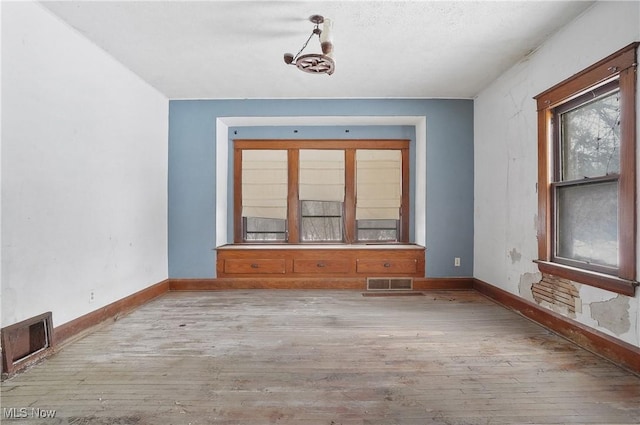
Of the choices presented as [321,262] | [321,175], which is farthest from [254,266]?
[321,175]

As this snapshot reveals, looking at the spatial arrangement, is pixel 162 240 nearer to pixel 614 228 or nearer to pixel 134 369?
pixel 134 369

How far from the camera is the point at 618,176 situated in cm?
237

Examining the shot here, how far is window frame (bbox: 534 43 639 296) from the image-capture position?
2.23m

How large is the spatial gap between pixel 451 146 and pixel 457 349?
10.1 feet

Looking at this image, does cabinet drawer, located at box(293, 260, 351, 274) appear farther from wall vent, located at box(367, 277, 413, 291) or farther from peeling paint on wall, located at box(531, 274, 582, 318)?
peeling paint on wall, located at box(531, 274, 582, 318)

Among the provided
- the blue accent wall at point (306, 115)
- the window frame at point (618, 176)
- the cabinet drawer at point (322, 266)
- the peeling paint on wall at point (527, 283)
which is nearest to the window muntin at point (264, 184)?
the blue accent wall at point (306, 115)

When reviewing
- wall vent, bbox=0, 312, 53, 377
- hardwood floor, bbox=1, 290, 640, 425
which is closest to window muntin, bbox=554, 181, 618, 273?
hardwood floor, bbox=1, 290, 640, 425

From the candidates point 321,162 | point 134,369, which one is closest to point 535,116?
point 321,162

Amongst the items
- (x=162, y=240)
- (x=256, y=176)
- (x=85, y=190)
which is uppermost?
(x=256, y=176)

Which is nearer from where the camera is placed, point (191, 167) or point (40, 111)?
point (40, 111)

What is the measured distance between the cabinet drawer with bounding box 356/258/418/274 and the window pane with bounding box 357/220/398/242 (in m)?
0.63

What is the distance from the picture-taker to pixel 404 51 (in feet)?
10.7

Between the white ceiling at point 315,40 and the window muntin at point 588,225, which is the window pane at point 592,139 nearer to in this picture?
the window muntin at point 588,225

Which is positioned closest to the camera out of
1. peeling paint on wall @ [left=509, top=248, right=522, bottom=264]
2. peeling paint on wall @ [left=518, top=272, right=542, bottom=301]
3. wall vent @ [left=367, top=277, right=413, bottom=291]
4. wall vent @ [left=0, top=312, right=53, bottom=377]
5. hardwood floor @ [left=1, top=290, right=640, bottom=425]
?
hardwood floor @ [left=1, top=290, right=640, bottom=425]
